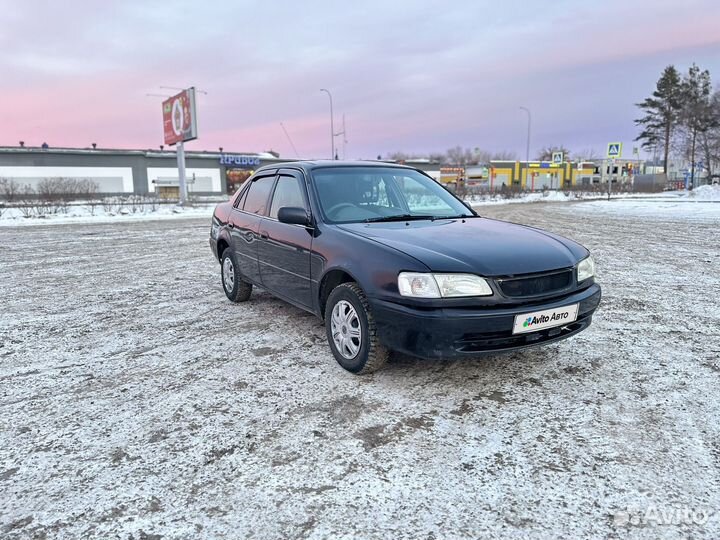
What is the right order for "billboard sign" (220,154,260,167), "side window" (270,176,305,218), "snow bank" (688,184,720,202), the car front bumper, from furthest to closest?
"billboard sign" (220,154,260,167)
"snow bank" (688,184,720,202)
"side window" (270,176,305,218)
the car front bumper

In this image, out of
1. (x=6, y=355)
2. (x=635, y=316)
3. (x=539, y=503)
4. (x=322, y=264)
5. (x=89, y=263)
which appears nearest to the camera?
(x=539, y=503)

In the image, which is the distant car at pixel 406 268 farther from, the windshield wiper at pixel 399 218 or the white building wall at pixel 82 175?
the white building wall at pixel 82 175

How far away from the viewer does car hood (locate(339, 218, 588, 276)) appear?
318cm

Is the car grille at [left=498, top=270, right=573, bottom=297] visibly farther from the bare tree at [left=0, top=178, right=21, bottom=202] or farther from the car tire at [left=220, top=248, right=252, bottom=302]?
the bare tree at [left=0, top=178, right=21, bottom=202]

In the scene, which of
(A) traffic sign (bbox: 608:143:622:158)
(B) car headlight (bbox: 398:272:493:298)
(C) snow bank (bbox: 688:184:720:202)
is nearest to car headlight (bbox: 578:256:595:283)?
(B) car headlight (bbox: 398:272:493:298)

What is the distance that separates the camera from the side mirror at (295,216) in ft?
13.5

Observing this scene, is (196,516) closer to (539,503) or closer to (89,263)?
(539,503)

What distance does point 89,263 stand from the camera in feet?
29.8

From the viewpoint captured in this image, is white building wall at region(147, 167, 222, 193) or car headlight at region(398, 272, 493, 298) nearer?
car headlight at region(398, 272, 493, 298)

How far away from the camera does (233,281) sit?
588 centimetres

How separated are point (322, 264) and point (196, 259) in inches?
247

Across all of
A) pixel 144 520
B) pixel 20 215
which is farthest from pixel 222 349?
pixel 20 215

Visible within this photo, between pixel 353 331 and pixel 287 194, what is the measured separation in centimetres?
177

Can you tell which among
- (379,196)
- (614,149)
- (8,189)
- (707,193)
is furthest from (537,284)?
(8,189)
